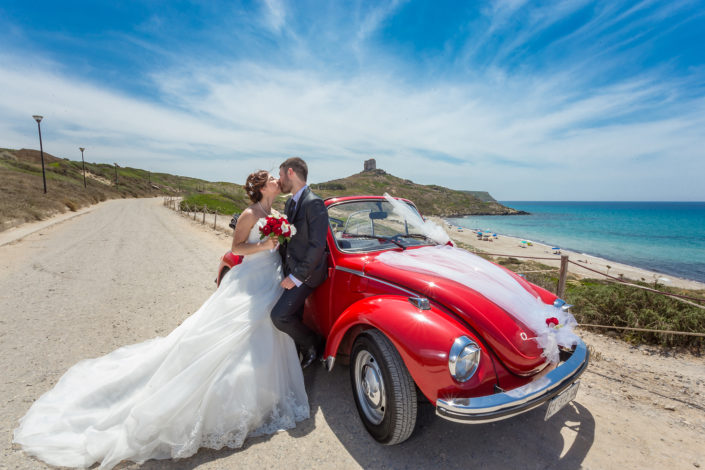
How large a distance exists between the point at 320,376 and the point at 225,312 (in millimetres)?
1347

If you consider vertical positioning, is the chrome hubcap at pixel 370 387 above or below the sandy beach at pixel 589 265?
above

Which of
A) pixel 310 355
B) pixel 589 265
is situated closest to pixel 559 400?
pixel 310 355

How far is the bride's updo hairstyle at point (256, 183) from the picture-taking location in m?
3.44

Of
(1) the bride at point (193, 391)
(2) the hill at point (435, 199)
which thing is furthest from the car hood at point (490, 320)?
(2) the hill at point (435, 199)

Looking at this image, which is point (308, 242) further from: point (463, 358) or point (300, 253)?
point (463, 358)

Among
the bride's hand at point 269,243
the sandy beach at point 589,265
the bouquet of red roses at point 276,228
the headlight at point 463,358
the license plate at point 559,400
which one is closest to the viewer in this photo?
the headlight at point 463,358

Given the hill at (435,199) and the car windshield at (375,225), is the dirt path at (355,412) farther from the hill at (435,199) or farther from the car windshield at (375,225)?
the hill at (435,199)

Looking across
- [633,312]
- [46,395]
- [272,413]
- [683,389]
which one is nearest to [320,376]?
[272,413]

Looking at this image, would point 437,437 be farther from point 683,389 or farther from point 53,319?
point 53,319

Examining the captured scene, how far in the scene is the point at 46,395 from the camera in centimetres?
294

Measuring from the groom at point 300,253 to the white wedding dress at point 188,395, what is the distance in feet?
0.52

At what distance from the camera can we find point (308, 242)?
3.14 metres

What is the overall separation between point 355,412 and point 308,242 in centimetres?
169

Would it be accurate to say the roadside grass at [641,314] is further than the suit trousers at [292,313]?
Yes
